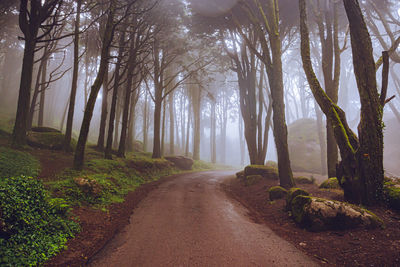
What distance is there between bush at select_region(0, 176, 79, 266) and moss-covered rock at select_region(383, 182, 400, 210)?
23.2 ft

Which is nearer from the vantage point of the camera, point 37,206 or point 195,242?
point 37,206

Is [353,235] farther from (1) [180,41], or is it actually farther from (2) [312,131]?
(2) [312,131]

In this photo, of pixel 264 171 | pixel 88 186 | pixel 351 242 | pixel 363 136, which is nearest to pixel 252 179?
pixel 264 171

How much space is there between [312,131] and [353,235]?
23.9 meters

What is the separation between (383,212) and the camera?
458cm

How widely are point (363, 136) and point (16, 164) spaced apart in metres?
10.9

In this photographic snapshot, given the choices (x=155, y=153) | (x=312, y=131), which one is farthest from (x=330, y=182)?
(x=312, y=131)

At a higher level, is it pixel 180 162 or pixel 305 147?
pixel 305 147

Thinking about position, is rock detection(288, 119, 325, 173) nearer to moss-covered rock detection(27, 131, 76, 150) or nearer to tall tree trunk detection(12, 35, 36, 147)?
moss-covered rock detection(27, 131, 76, 150)

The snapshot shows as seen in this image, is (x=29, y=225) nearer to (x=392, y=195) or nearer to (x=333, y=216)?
(x=333, y=216)

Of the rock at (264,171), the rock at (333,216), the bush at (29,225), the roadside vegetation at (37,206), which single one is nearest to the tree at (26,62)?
the roadside vegetation at (37,206)

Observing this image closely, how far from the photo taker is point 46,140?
37.7ft

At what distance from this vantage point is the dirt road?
3.46 metres

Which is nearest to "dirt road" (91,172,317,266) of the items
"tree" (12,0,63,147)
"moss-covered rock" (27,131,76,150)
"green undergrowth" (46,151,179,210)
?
"green undergrowth" (46,151,179,210)
